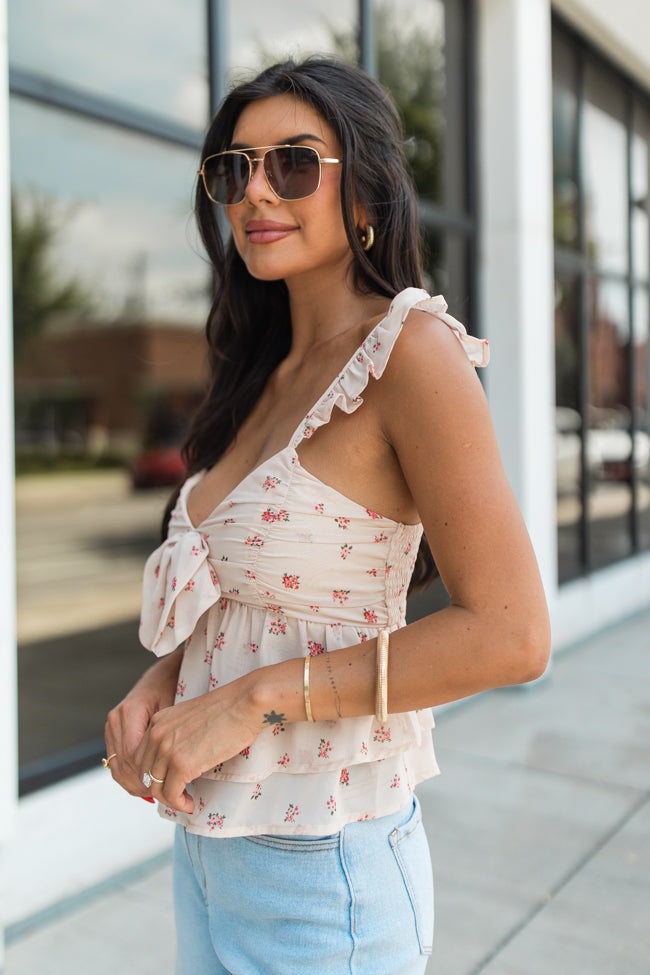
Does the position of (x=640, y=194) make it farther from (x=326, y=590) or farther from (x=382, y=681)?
(x=382, y=681)

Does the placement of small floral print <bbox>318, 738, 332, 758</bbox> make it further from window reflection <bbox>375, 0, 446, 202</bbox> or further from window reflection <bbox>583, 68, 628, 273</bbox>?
window reflection <bbox>583, 68, 628, 273</bbox>

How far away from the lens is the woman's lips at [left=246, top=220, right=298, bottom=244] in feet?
4.41

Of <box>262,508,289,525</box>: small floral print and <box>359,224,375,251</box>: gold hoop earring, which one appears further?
<box>359,224,375,251</box>: gold hoop earring

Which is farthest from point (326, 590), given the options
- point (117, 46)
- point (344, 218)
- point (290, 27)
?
point (117, 46)

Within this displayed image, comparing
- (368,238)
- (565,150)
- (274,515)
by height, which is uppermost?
(565,150)

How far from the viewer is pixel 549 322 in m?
6.04

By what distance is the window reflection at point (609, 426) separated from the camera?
8.14 metres

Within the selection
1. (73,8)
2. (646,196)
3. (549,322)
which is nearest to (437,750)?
(549,322)

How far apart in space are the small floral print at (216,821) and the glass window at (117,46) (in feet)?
27.8

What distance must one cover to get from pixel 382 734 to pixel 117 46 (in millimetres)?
10392

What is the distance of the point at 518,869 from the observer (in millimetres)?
3396

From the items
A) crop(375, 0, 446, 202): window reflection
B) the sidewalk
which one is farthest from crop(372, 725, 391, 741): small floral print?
crop(375, 0, 446, 202): window reflection

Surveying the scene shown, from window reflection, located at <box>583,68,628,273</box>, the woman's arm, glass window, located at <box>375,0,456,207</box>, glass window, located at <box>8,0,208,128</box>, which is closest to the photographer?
the woman's arm

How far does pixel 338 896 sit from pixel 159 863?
2512 mm
